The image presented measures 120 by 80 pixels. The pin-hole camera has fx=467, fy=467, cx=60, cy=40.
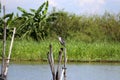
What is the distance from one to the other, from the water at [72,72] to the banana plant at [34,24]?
7.67m

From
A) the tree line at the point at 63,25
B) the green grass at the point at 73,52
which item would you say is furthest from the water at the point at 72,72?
the tree line at the point at 63,25

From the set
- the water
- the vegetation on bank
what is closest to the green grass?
the vegetation on bank

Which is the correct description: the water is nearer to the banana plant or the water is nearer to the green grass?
the green grass

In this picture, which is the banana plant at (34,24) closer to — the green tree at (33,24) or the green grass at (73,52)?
the green tree at (33,24)

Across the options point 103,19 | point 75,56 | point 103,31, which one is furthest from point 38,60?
point 103,19

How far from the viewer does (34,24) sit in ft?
79.8

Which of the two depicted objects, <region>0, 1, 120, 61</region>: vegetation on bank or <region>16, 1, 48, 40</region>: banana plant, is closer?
<region>0, 1, 120, 61</region>: vegetation on bank

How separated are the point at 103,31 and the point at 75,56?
25.4 feet

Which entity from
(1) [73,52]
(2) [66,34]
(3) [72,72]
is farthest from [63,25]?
(3) [72,72]

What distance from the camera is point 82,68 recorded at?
1574 centimetres

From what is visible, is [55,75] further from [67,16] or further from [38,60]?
[67,16]

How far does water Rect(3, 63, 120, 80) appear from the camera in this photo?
1315cm

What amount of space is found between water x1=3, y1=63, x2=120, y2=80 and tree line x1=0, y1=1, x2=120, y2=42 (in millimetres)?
6290

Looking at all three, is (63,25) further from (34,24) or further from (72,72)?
(72,72)
